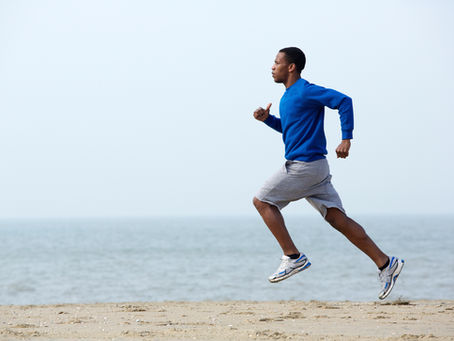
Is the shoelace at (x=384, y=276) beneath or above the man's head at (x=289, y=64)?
beneath

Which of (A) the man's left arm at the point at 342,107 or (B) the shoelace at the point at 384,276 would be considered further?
(B) the shoelace at the point at 384,276

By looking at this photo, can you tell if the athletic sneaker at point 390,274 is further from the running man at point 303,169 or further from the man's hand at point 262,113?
the man's hand at point 262,113

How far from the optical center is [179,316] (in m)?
7.07

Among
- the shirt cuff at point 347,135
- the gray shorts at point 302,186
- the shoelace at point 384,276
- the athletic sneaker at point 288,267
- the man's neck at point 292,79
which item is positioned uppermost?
the man's neck at point 292,79

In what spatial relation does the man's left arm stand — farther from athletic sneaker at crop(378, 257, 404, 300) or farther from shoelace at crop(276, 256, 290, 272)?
athletic sneaker at crop(378, 257, 404, 300)

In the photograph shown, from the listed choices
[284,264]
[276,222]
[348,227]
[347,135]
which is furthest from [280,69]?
[284,264]

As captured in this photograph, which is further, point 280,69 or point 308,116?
point 280,69

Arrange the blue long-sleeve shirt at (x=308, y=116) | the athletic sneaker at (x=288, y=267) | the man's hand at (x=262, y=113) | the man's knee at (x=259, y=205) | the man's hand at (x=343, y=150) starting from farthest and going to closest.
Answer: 1. the man's hand at (x=262, y=113)
2. the man's knee at (x=259, y=205)
3. the athletic sneaker at (x=288, y=267)
4. the blue long-sleeve shirt at (x=308, y=116)
5. the man's hand at (x=343, y=150)

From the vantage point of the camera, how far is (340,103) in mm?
5566

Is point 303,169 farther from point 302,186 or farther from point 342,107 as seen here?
point 342,107

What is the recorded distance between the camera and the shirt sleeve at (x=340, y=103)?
5535 millimetres

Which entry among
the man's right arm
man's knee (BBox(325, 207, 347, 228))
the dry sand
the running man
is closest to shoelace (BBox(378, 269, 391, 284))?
the running man

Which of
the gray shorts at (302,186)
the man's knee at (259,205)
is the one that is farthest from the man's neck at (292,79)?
the man's knee at (259,205)

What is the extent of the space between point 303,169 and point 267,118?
756 millimetres
